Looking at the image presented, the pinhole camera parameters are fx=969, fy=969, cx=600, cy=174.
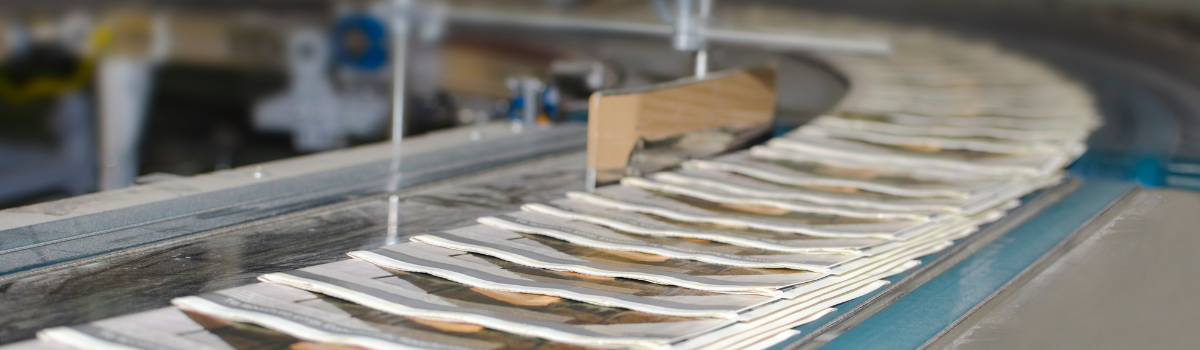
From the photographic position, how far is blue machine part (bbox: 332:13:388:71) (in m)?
3.31

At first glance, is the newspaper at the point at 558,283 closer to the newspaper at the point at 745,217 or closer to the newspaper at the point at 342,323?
the newspaper at the point at 342,323

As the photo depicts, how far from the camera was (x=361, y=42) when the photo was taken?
3461mm

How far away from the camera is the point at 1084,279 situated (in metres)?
1.12

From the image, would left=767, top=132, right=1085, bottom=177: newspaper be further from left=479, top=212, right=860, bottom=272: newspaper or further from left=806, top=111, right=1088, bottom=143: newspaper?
left=479, top=212, right=860, bottom=272: newspaper

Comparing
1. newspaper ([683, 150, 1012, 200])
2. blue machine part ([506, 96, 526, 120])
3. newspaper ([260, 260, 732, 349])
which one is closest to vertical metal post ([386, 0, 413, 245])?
blue machine part ([506, 96, 526, 120])

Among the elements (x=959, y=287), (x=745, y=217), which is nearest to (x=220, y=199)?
(x=745, y=217)

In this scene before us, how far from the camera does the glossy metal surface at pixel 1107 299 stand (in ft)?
3.05

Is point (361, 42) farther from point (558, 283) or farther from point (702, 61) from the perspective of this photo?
point (558, 283)

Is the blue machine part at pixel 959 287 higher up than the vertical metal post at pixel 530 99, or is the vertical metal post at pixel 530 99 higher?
the vertical metal post at pixel 530 99

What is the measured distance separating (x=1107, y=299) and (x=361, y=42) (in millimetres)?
2857

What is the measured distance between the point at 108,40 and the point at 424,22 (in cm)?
264

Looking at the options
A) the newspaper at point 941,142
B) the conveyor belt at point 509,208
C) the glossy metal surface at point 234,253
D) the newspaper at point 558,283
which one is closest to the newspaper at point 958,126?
the newspaper at point 941,142

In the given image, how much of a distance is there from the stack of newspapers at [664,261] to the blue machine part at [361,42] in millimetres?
1851

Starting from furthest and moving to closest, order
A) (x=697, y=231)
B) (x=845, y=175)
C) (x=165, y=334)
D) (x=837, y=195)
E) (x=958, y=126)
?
(x=958, y=126) → (x=845, y=175) → (x=837, y=195) → (x=697, y=231) → (x=165, y=334)
